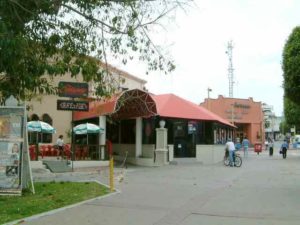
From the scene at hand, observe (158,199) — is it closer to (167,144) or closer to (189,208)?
(189,208)

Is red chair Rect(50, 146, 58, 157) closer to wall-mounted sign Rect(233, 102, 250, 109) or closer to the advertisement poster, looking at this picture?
the advertisement poster

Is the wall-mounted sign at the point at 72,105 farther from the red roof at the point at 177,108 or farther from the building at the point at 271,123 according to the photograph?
the building at the point at 271,123

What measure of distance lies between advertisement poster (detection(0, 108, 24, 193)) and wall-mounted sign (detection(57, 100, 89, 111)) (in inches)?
331

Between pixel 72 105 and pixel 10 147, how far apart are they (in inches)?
353

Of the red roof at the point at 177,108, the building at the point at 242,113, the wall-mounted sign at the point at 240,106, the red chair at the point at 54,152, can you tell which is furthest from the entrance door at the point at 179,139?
the wall-mounted sign at the point at 240,106

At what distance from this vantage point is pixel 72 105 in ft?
74.9

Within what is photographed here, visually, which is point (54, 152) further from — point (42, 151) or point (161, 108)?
point (161, 108)

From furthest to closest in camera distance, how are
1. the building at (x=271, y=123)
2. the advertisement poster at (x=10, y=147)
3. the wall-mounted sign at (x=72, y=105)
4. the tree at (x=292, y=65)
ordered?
the building at (x=271, y=123), the tree at (x=292, y=65), the wall-mounted sign at (x=72, y=105), the advertisement poster at (x=10, y=147)

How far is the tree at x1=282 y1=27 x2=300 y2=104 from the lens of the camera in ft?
132

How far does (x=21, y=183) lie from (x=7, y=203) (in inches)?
62.4

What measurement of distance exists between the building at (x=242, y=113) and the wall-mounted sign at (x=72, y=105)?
5854cm

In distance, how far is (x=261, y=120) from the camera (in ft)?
279

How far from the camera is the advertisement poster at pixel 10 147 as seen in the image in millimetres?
13836

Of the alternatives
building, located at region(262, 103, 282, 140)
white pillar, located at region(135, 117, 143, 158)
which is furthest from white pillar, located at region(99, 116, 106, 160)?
building, located at region(262, 103, 282, 140)
